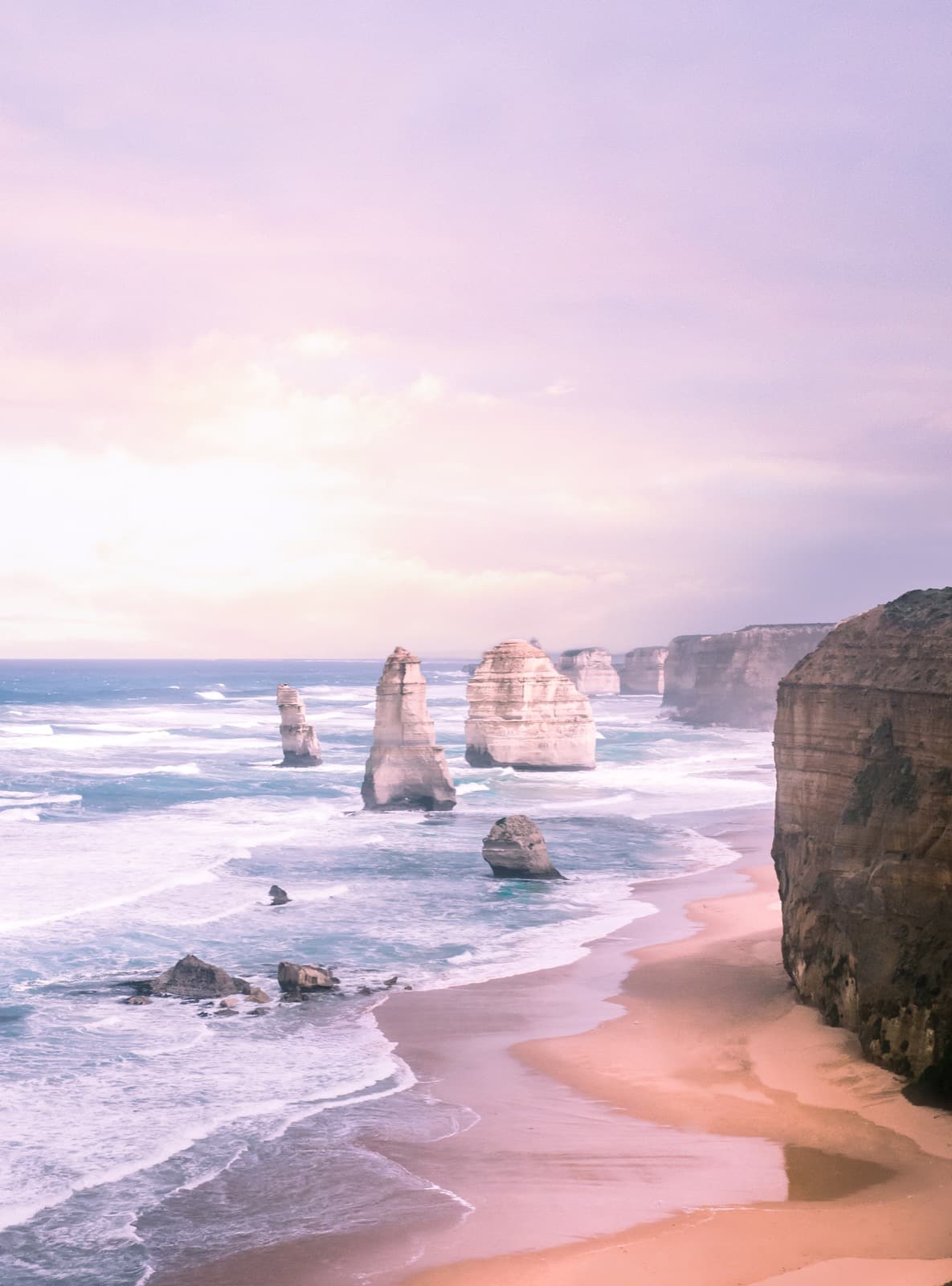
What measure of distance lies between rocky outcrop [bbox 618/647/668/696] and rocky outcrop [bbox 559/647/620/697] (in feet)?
17.1

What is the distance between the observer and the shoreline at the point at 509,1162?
13.8 metres

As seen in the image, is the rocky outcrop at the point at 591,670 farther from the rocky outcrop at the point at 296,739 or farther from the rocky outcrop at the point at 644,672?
the rocky outcrop at the point at 296,739

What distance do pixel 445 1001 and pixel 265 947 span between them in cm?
667

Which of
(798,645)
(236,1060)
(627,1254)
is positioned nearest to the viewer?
(627,1254)

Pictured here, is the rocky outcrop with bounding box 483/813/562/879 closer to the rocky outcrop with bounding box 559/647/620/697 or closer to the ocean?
the ocean

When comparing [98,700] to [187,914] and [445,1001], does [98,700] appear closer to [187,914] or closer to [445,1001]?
[187,914]

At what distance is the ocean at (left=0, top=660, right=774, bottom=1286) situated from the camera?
50.4 feet

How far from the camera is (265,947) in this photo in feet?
97.2

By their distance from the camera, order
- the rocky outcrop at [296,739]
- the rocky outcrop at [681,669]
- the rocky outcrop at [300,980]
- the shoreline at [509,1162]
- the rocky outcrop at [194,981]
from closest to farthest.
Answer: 1. the shoreline at [509,1162]
2. the rocky outcrop at [194,981]
3. the rocky outcrop at [300,980]
4. the rocky outcrop at [296,739]
5. the rocky outcrop at [681,669]

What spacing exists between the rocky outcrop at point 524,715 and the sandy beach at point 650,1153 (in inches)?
1676

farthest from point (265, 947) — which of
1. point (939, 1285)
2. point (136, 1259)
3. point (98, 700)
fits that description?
point (98, 700)

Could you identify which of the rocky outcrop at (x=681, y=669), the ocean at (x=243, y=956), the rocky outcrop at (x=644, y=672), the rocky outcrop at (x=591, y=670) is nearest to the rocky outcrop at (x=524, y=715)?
the ocean at (x=243, y=956)

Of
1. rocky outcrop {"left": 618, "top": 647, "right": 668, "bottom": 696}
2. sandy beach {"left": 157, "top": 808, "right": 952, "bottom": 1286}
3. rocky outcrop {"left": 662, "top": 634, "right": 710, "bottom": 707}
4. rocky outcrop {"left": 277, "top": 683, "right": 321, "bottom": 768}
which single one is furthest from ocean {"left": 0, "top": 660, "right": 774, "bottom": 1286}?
rocky outcrop {"left": 618, "top": 647, "right": 668, "bottom": 696}

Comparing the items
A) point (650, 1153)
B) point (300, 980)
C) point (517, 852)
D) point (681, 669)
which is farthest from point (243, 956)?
point (681, 669)
